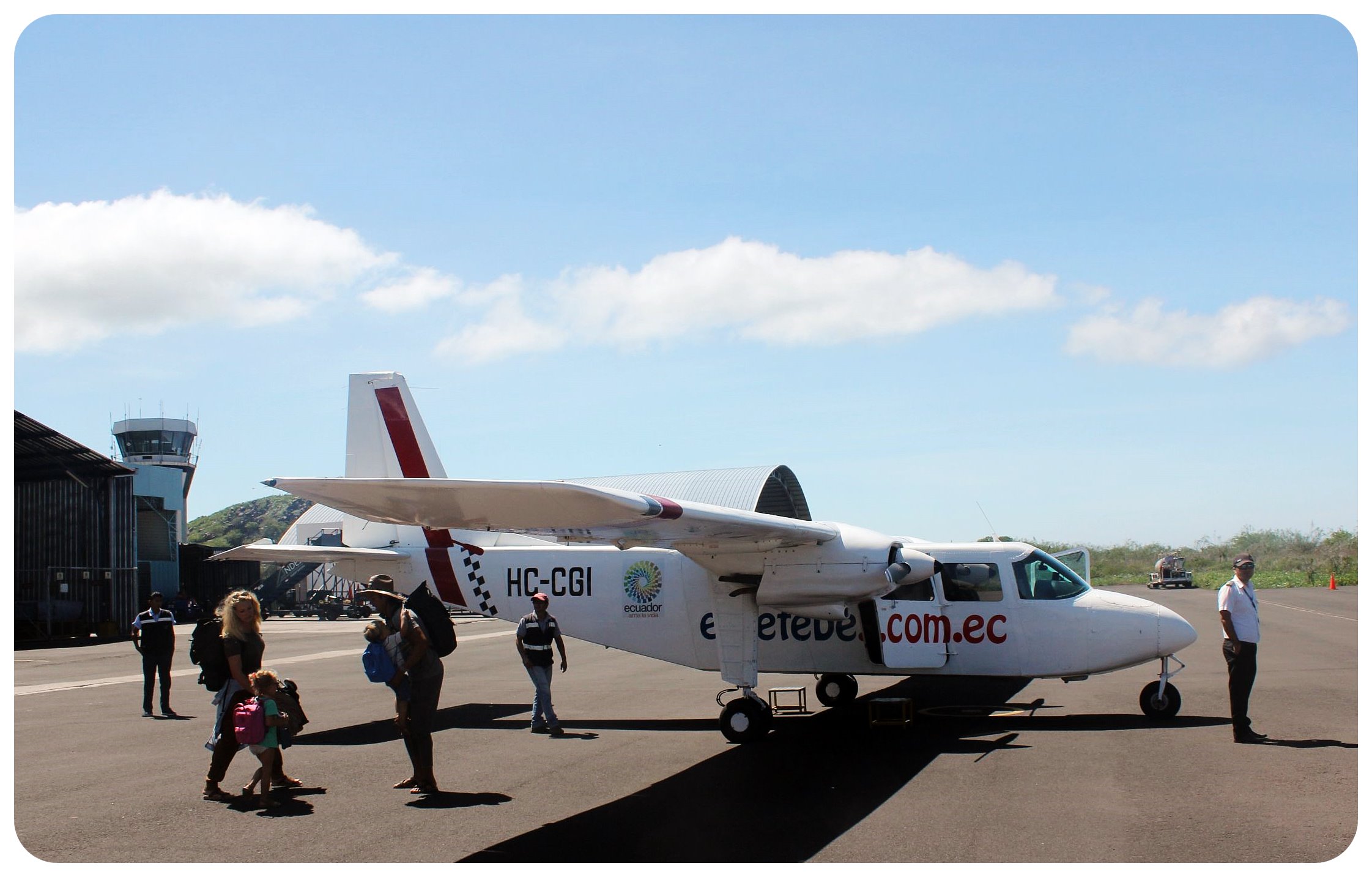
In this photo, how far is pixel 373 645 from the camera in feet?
27.2

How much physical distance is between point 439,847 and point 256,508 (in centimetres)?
18258

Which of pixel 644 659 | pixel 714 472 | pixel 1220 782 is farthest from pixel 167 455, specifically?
pixel 1220 782

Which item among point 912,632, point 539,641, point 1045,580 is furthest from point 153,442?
point 1045,580

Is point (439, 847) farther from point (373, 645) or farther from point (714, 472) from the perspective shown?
point (714, 472)

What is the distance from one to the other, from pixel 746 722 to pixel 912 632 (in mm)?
2490

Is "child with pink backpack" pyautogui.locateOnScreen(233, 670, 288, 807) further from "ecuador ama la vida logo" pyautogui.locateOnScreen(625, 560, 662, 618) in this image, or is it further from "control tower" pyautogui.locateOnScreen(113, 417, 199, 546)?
"control tower" pyautogui.locateOnScreen(113, 417, 199, 546)

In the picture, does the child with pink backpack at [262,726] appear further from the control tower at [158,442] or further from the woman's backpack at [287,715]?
the control tower at [158,442]

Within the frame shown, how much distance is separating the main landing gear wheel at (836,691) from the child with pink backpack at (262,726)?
722 cm

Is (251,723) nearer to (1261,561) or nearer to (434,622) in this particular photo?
(434,622)

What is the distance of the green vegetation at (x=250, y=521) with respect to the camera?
140250 mm

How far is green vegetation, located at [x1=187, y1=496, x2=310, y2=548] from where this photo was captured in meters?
140

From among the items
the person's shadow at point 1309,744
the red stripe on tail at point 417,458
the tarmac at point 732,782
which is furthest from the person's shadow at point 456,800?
the person's shadow at point 1309,744

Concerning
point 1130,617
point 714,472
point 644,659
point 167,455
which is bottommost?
point 644,659

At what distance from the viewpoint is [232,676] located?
8.27 metres
